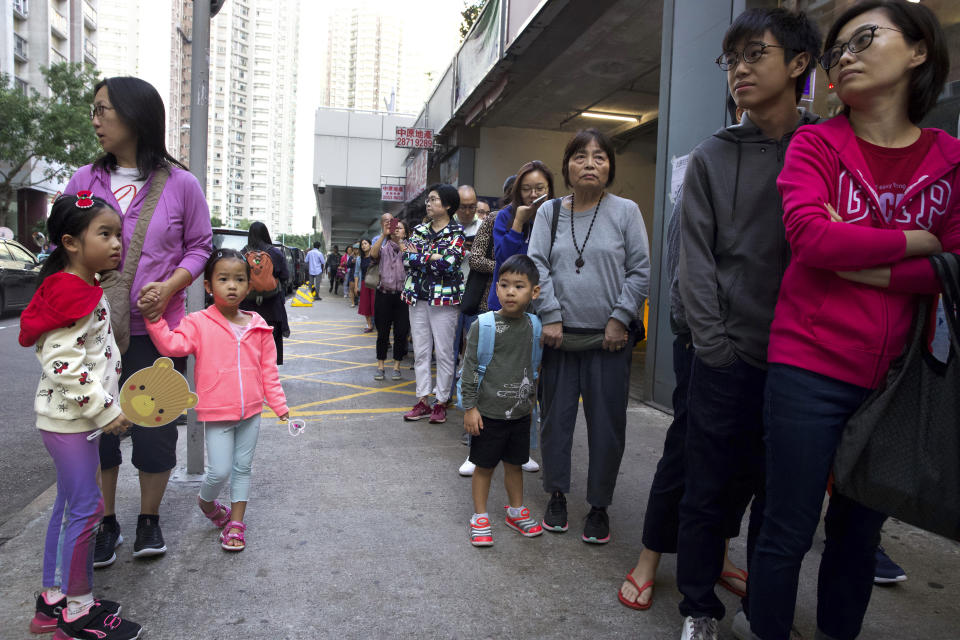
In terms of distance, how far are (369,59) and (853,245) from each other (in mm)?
128686

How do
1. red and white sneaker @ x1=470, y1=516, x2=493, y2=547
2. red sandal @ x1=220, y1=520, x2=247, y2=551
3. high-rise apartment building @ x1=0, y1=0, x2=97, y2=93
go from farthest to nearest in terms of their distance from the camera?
1. high-rise apartment building @ x1=0, y1=0, x2=97, y2=93
2. red and white sneaker @ x1=470, y1=516, x2=493, y2=547
3. red sandal @ x1=220, y1=520, x2=247, y2=551

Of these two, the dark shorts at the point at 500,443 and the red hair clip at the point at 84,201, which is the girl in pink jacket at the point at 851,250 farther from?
the red hair clip at the point at 84,201

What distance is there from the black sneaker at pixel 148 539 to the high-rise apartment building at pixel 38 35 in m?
37.3

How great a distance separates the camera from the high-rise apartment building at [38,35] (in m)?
34.7

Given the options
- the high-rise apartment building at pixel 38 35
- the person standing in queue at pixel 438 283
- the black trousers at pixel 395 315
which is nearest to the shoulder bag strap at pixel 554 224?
the person standing in queue at pixel 438 283

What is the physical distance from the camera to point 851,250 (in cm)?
170

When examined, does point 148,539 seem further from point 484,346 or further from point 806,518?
point 806,518

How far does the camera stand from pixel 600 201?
11.3 feet

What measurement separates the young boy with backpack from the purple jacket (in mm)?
1367

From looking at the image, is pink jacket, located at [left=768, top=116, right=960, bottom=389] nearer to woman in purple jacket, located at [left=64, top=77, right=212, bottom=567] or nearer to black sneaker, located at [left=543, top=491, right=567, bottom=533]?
black sneaker, located at [left=543, top=491, right=567, bottom=533]

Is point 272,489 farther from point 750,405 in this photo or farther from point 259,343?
point 750,405

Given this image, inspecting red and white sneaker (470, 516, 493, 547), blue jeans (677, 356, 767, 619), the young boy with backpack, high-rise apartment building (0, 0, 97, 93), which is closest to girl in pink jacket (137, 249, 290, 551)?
the young boy with backpack

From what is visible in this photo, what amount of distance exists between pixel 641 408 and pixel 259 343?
13.8ft

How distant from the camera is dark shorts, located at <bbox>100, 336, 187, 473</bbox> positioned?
9.38 feet
